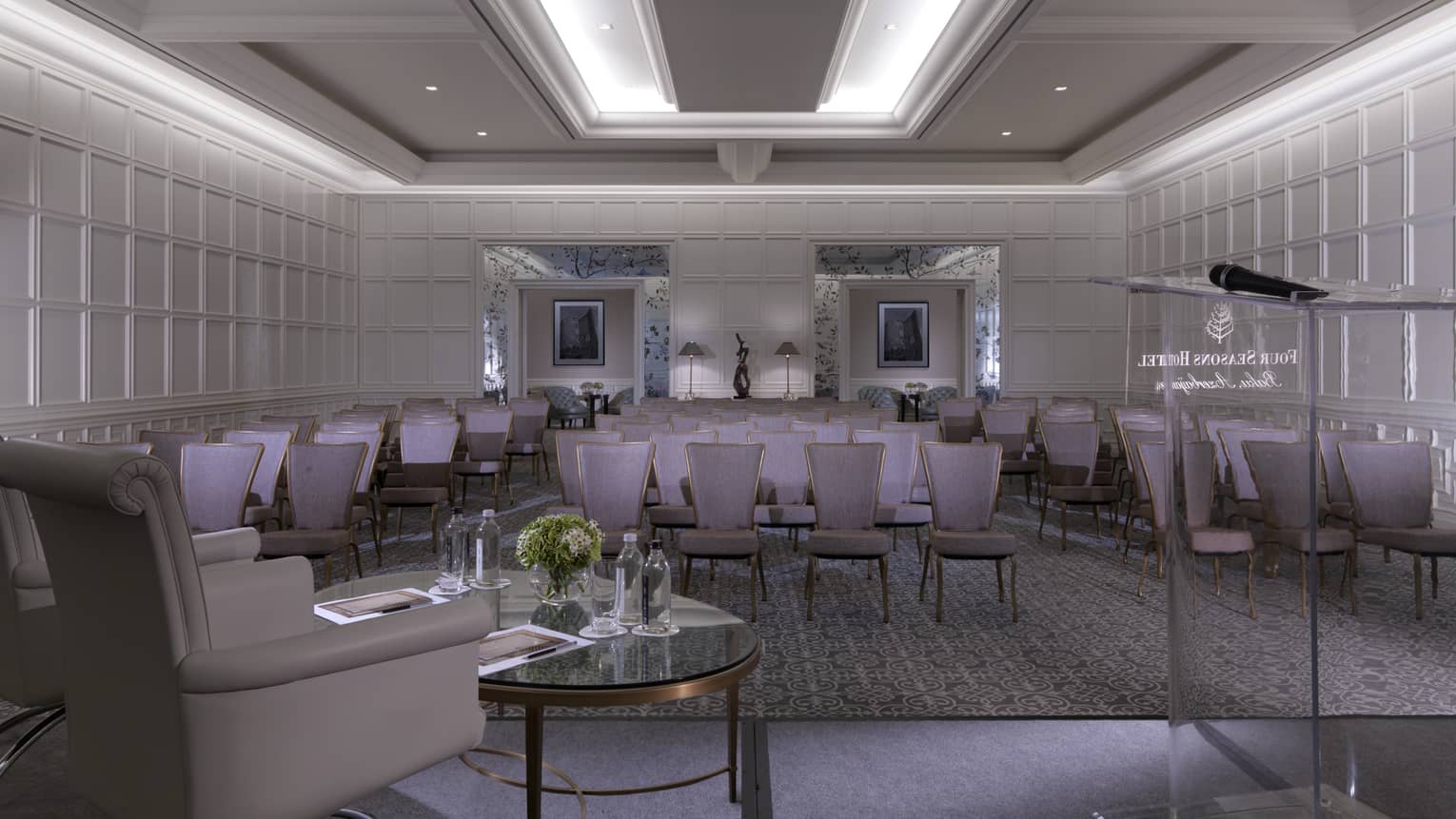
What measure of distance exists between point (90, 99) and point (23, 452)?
24.3ft

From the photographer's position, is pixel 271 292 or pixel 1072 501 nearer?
pixel 1072 501

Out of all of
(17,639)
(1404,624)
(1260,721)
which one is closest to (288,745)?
(17,639)

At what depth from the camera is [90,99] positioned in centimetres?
731

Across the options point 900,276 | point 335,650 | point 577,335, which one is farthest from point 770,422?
point 577,335

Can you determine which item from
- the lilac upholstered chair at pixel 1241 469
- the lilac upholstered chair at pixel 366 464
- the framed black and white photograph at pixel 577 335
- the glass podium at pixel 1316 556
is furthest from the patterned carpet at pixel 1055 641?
the framed black and white photograph at pixel 577 335

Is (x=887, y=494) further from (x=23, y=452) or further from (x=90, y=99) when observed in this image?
(x=90, y=99)

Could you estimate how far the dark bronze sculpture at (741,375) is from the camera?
1247cm

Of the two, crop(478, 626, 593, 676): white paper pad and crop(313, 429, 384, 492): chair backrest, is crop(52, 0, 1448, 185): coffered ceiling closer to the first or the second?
crop(313, 429, 384, 492): chair backrest

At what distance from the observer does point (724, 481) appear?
468cm

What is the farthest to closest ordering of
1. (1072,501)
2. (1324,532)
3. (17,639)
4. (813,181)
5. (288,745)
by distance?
(813,181)
(1072,501)
(17,639)
(288,745)
(1324,532)

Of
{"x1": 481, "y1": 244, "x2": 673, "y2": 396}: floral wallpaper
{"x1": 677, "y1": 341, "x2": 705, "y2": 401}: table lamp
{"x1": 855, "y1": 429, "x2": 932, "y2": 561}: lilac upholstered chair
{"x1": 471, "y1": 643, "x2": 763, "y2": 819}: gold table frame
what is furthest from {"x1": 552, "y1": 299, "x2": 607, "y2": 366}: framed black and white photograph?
{"x1": 471, "y1": 643, "x2": 763, "y2": 819}: gold table frame

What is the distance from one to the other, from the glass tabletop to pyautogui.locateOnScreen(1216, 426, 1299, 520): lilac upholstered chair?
3.87 feet

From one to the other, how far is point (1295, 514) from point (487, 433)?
22.8 feet

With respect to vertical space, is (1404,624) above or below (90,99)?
below
